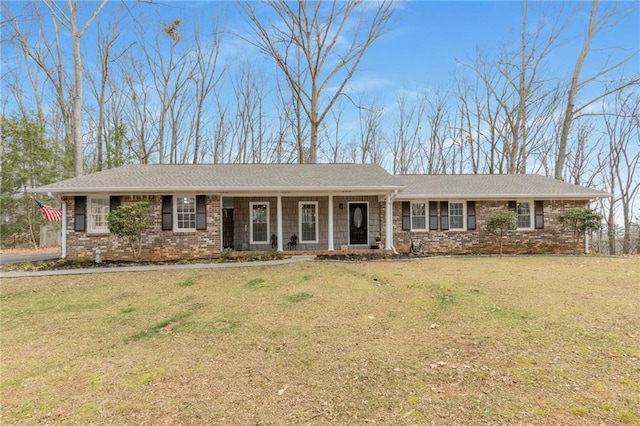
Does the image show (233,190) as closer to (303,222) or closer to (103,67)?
(303,222)

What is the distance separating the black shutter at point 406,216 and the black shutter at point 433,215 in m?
0.88

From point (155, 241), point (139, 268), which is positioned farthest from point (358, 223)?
point (139, 268)

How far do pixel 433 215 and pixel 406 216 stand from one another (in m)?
1.14

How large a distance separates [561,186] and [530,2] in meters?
13.1

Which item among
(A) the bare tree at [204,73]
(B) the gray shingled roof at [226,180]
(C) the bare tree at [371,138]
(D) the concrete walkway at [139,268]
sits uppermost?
(A) the bare tree at [204,73]

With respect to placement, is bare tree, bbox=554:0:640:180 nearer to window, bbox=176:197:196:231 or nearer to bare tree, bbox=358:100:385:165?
bare tree, bbox=358:100:385:165

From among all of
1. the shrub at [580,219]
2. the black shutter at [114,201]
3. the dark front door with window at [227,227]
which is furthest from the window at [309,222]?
the shrub at [580,219]

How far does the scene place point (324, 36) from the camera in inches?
701

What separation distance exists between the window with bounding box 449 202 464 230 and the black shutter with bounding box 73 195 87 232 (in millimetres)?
13930

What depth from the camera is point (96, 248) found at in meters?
11.0

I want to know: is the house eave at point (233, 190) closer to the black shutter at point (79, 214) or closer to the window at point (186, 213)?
the black shutter at point (79, 214)

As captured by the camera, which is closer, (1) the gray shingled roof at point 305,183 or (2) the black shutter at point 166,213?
(1) the gray shingled roof at point 305,183

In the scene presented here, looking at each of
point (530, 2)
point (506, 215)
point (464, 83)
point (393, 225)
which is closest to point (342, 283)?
point (393, 225)

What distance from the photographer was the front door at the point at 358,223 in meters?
13.1
